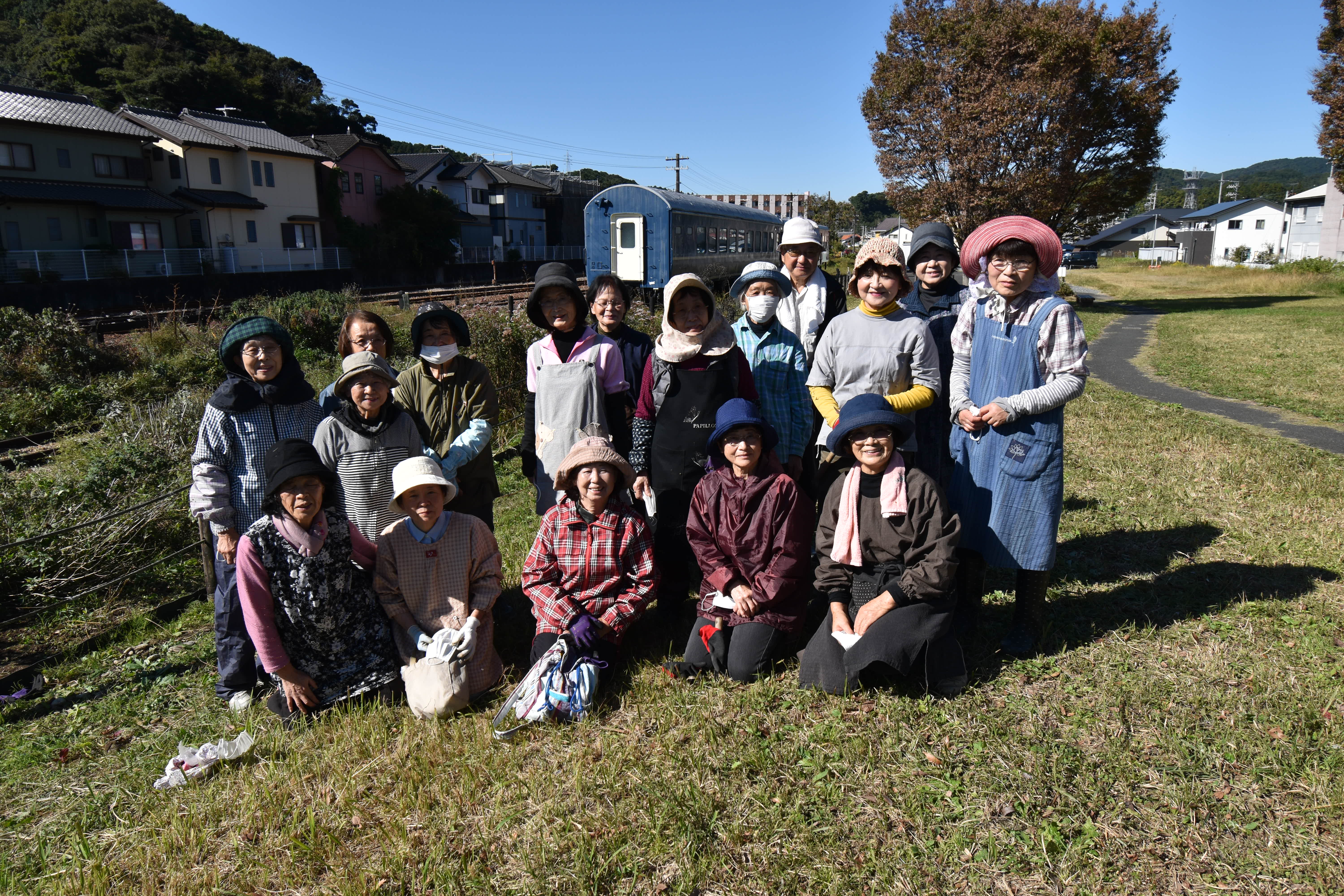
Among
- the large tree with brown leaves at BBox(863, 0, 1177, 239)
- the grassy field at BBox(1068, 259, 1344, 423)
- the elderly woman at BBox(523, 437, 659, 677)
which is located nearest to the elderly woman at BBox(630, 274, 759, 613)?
the elderly woman at BBox(523, 437, 659, 677)

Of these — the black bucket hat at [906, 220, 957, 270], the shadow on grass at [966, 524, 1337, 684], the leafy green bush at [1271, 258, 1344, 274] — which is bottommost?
the shadow on grass at [966, 524, 1337, 684]

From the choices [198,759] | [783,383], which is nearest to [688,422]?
[783,383]

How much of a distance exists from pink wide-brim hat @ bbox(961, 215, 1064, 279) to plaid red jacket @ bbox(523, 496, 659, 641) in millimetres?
1964

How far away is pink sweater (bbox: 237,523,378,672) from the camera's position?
128 inches

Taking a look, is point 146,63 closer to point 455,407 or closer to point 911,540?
point 455,407

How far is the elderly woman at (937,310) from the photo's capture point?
4086 millimetres

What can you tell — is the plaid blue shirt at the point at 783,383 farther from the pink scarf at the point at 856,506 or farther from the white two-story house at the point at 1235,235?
the white two-story house at the point at 1235,235

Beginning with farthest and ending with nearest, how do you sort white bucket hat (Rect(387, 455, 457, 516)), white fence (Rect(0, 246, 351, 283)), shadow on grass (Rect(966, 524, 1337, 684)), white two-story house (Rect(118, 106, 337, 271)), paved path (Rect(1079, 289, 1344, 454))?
white two-story house (Rect(118, 106, 337, 271))
white fence (Rect(0, 246, 351, 283))
paved path (Rect(1079, 289, 1344, 454))
shadow on grass (Rect(966, 524, 1337, 684))
white bucket hat (Rect(387, 455, 457, 516))

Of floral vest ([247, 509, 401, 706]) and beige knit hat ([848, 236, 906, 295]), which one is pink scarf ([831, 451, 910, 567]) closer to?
beige knit hat ([848, 236, 906, 295])

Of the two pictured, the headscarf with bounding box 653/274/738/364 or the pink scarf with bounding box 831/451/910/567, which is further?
the headscarf with bounding box 653/274/738/364

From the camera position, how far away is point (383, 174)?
4006cm

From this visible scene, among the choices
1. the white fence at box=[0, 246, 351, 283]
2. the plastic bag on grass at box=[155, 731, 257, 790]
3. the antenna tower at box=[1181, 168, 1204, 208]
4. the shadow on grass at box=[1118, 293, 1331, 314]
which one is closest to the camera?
the plastic bag on grass at box=[155, 731, 257, 790]

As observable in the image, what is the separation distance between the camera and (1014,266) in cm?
338

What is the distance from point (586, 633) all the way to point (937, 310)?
2578 millimetres
